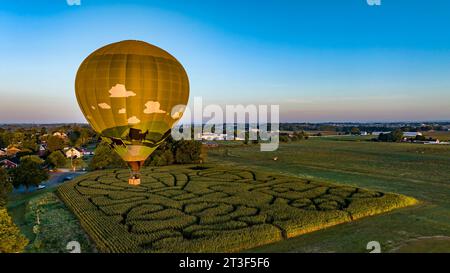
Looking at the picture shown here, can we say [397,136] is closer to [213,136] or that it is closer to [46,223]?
[213,136]

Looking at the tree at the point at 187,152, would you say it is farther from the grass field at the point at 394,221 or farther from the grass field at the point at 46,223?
the grass field at the point at 46,223

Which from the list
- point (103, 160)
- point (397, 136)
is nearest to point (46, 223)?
point (103, 160)

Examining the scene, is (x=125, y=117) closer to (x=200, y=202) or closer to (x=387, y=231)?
(x=200, y=202)

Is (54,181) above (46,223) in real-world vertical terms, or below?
below

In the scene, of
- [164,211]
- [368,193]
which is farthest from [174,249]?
[368,193]

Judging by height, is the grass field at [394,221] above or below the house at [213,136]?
below

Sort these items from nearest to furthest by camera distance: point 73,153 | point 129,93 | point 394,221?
point 129,93 < point 394,221 < point 73,153

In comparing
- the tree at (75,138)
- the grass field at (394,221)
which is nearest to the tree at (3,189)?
the grass field at (394,221)
